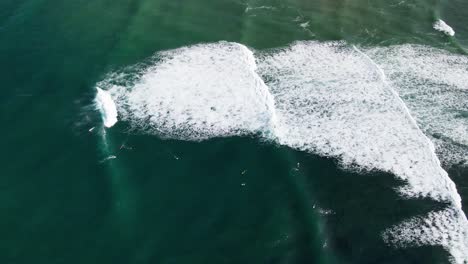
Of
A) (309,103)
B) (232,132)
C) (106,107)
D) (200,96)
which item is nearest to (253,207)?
(232,132)

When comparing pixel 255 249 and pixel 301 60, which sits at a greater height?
pixel 301 60

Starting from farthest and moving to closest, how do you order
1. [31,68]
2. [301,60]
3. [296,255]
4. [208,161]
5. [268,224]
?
[301,60] < [31,68] < [208,161] < [268,224] < [296,255]

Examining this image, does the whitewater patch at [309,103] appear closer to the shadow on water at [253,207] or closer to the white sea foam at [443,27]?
the shadow on water at [253,207]

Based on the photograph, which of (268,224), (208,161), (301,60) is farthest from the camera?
(301,60)

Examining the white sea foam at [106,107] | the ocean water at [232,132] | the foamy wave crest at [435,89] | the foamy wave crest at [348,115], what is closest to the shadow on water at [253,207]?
the ocean water at [232,132]

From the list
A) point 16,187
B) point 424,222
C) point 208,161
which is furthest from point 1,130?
point 424,222

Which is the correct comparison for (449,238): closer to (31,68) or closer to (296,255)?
(296,255)

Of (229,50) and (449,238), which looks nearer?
(449,238)

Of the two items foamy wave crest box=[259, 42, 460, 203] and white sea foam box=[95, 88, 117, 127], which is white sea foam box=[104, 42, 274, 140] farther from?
foamy wave crest box=[259, 42, 460, 203]
